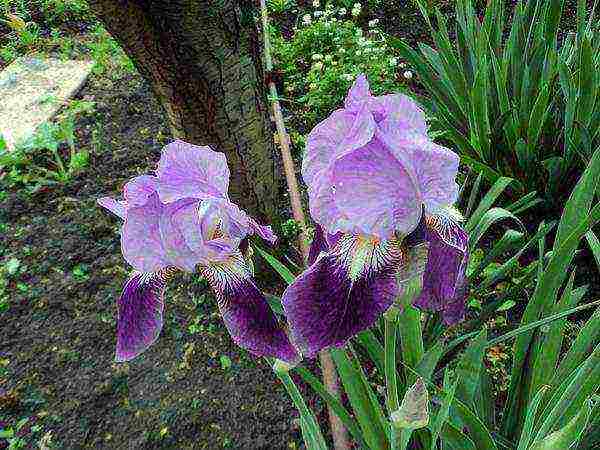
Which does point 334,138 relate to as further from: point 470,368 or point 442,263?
point 470,368

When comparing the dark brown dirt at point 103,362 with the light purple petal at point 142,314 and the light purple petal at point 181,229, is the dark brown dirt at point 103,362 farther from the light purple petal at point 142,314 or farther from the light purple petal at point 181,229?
the light purple petal at point 181,229

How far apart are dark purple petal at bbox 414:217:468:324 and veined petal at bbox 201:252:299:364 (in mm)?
212

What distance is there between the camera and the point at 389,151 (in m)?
0.72

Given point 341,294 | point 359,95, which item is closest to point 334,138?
point 359,95

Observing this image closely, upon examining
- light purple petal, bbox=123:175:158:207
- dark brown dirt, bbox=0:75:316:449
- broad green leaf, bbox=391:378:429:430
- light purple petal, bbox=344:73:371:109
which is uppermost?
light purple petal, bbox=344:73:371:109

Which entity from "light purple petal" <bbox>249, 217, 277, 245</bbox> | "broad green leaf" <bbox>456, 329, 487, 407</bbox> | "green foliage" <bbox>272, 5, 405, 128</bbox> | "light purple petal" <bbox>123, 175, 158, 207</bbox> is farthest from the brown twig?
"light purple petal" <bbox>123, 175, 158, 207</bbox>

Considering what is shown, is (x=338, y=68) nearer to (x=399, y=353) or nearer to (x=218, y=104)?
(x=218, y=104)

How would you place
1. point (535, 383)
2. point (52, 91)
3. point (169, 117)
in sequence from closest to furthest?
point (535, 383)
point (169, 117)
point (52, 91)

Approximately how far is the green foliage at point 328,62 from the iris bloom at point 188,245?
5.72ft

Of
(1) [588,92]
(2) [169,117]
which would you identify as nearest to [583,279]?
(1) [588,92]

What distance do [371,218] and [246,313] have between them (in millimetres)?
266

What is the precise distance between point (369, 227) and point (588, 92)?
142cm

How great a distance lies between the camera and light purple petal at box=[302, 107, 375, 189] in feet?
2.35

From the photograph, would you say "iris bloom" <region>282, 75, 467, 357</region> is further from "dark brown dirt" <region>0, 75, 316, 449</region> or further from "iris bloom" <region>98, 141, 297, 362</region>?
"dark brown dirt" <region>0, 75, 316, 449</region>
